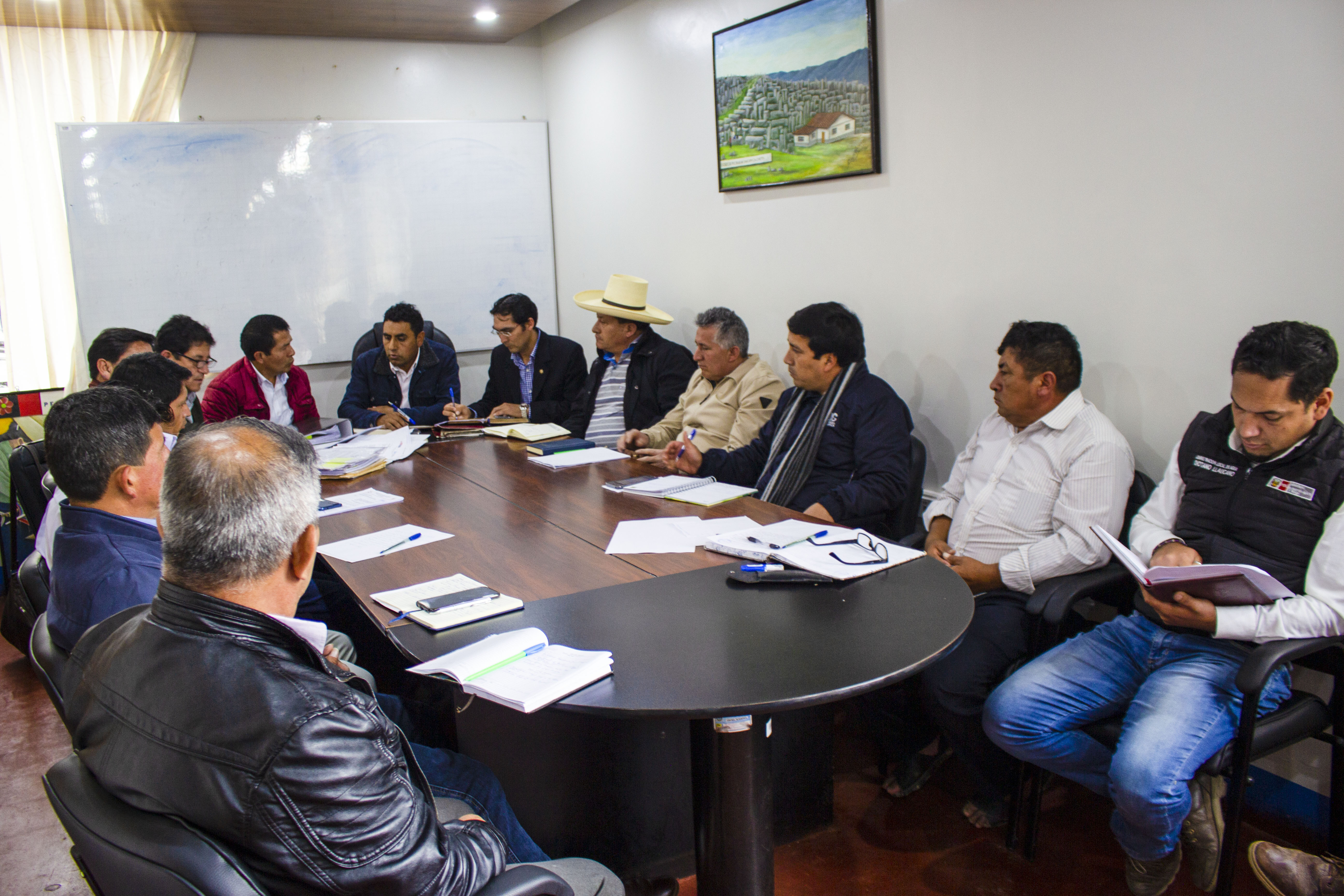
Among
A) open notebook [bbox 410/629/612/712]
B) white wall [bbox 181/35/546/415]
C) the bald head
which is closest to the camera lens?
the bald head

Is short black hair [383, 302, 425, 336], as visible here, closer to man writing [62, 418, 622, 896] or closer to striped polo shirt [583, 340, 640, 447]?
striped polo shirt [583, 340, 640, 447]

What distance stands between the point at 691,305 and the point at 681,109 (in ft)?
3.03

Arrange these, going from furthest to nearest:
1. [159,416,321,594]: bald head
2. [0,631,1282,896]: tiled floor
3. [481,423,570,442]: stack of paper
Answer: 1. [481,423,570,442]: stack of paper
2. [0,631,1282,896]: tiled floor
3. [159,416,321,594]: bald head

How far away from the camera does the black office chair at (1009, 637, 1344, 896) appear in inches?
69.9

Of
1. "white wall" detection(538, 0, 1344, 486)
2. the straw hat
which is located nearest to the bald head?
"white wall" detection(538, 0, 1344, 486)

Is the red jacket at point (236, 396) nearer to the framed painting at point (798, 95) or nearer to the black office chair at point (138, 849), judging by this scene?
the framed painting at point (798, 95)

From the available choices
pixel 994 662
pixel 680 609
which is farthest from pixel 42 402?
pixel 994 662

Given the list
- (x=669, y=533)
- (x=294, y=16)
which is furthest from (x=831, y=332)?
(x=294, y=16)

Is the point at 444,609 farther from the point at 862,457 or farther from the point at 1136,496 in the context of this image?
the point at 1136,496

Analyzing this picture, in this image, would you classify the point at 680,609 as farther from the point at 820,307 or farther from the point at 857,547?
the point at 820,307

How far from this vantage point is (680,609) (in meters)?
1.78

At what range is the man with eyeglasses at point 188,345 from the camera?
3875 millimetres

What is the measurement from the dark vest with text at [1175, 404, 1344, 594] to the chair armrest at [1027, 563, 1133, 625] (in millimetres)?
186

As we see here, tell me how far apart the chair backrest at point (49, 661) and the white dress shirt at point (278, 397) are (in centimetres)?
283
